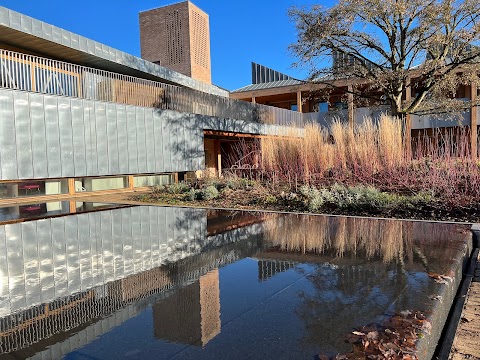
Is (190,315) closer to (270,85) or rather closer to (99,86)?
(99,86)

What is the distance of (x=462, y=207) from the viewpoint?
5.82 m

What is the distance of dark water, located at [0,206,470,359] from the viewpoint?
2.04m

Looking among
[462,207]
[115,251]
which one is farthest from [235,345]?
[462,207]

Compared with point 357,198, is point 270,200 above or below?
below

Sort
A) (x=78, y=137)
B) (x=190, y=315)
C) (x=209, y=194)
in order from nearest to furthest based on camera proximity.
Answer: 1. (x=190, y=315)
2. (x=209, y=194)
3. (x=78, y=137)

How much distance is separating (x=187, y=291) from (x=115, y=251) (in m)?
1.78

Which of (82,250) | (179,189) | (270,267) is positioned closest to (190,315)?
(270,267)

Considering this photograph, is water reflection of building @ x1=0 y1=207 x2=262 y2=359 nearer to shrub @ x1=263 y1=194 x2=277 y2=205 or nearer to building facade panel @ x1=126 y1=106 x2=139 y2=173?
shrub @ x1=263 y1=194 x2=277 y2=205

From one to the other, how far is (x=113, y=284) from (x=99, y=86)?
8.87 meters

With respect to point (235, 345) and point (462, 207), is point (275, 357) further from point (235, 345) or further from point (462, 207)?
point (462, 207)

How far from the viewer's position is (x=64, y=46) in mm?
11023

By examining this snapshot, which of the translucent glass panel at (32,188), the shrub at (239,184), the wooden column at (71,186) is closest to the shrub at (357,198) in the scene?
the shrub at (239,184)

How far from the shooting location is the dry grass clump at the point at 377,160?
652 cm

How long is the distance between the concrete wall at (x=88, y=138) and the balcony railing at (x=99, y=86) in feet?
1.06
